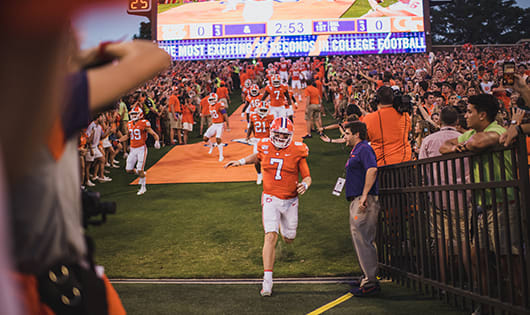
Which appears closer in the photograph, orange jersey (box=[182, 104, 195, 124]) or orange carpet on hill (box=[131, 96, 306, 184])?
orange carpet on hill (box=[131, 96, 306, 184])

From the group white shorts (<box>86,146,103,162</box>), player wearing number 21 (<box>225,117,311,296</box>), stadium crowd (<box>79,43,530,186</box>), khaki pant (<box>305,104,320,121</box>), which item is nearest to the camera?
player wearing number 21 (<box>225,117,311,296</box>)

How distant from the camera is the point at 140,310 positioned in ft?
17.7

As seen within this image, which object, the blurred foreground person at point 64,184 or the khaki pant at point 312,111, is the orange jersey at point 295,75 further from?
the blurred foreground person at point 64,184

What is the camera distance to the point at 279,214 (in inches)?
257

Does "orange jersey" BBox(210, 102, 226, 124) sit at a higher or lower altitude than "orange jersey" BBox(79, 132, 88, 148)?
higher

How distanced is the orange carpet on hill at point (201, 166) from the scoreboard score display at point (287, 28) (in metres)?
12.0

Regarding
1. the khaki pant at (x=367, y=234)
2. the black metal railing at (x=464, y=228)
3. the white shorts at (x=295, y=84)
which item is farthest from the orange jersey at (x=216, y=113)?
the white shorts at (x=295, y=84)

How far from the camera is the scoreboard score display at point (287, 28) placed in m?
31.2

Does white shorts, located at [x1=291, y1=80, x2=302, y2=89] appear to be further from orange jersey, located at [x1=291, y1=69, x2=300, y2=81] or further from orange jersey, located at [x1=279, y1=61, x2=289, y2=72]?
orange jersey, located at [x1=279, y1=61, x2=289, y2=72]

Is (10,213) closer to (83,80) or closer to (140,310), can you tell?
(83,80)

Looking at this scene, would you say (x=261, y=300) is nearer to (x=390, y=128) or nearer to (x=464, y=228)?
(x=464, y=228)

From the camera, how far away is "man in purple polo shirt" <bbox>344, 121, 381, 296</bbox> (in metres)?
5.75

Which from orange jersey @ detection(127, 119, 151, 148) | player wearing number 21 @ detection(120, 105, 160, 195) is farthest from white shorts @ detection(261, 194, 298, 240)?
orange jersey @ detection(127, 119, 151, 148)

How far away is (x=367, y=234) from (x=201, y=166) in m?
10.9
